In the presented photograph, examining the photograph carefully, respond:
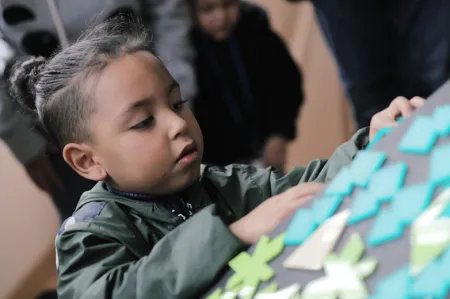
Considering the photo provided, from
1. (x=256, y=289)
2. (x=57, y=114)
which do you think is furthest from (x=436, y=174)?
(x=57, y=114)

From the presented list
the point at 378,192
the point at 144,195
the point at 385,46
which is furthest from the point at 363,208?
the point at 385,46

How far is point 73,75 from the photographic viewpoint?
2.10 feet

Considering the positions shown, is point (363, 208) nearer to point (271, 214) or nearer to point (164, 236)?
point (271, 214)

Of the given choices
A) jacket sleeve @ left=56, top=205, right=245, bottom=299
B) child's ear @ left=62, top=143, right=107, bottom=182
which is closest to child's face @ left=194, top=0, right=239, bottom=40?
child's ear @ left=62, top=143, right=107, bottom=182

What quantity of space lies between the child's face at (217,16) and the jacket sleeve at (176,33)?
0.04 meters

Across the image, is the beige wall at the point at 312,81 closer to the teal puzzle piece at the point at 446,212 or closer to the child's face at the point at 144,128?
the child's face at the point at 144,128

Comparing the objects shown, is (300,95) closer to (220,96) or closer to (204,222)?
(220,96)

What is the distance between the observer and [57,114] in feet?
2.17

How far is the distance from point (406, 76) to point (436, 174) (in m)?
0.74

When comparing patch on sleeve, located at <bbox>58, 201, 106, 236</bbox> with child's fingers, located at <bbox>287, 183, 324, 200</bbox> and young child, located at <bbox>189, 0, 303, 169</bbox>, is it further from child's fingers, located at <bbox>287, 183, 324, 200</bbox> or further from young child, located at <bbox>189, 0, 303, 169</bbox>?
young child, located at <bbox>189, 0, 303, 169</bbox>

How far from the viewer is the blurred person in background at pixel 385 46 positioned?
1.00 meters

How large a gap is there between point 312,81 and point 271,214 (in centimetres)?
121

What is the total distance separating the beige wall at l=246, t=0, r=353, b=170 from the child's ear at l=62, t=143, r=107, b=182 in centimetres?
84

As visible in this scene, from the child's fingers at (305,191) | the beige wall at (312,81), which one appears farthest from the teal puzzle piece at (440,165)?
the beige wall at (312,81)
